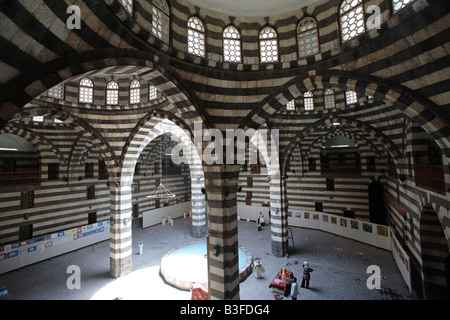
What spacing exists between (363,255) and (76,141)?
15.3 m

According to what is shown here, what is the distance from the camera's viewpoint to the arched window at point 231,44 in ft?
22.1

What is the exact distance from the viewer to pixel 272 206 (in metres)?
11.4

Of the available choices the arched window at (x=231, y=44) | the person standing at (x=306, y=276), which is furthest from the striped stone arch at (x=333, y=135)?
the arched window at (x=231, y=44)

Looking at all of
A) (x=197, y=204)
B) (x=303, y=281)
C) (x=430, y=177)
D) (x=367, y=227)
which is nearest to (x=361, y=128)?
(x=430, y=177)

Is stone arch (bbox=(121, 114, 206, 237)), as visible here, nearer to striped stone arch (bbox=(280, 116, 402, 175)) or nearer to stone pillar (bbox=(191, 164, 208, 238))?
stone pillar (bbox=(191, 164, 208, 238))

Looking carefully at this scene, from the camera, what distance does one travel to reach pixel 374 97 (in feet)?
17.2

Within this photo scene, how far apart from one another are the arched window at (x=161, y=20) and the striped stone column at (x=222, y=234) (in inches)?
137

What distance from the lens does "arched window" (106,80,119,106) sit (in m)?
9.68

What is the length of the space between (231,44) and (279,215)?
7699 mm

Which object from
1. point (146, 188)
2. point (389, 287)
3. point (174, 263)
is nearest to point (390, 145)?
point (389, 287)

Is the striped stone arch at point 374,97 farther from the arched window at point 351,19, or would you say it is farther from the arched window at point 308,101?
the arched window at point 308,101

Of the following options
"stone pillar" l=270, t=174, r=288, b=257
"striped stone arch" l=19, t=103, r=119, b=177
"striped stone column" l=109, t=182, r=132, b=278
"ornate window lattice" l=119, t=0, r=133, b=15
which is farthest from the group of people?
"ornate window lattice" l=119, t=0, r=133, b=15

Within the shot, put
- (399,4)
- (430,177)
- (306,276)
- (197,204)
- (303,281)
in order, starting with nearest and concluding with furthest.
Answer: (399,4) < (430,177) < (306,276) < (303,281) < (197,204)

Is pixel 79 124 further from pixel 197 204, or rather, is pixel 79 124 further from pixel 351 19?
pixel 351 19
